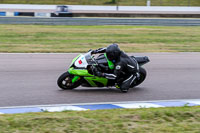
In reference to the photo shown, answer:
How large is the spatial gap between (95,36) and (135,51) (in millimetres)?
5044

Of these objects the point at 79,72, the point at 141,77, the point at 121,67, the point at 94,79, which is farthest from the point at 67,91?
the point at 141,77

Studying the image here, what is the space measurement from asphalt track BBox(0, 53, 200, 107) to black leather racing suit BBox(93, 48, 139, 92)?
10.6 inches

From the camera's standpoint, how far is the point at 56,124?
5.23 meters

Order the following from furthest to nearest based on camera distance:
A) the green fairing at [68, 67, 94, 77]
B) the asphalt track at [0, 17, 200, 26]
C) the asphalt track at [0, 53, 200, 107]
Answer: the asphalt track at [0, 17, 200, 26] < the green fairing at [68, 67, 94, 77] < the asphalt track at [0, 53, 200, 107]

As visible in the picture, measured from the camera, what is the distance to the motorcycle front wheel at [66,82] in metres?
8.09

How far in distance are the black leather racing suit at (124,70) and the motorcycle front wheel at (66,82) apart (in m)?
0.67

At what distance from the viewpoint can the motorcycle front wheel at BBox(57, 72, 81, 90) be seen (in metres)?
8.09

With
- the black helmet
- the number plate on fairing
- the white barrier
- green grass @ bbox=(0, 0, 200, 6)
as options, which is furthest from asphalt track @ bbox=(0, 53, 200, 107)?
green grass @ bbox=(0, 0, 200, 6)

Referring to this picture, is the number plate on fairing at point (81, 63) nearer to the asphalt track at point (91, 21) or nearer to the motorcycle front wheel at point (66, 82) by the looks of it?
the motorcycle front wheel at point (66, 82)

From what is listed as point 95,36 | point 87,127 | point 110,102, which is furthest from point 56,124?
point 95,36

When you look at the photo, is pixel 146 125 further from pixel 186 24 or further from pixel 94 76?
pixel 186 24

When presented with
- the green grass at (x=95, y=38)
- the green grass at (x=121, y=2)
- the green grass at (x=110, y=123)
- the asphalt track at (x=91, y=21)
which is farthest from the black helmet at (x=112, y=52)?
the green grass at (x=121, y=2)

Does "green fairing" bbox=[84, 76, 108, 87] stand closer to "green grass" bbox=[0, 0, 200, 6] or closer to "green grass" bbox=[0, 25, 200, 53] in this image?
"green grass" bbox=[0, 25, 200, 53]

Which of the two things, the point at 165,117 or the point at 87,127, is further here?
the point at 165,117
